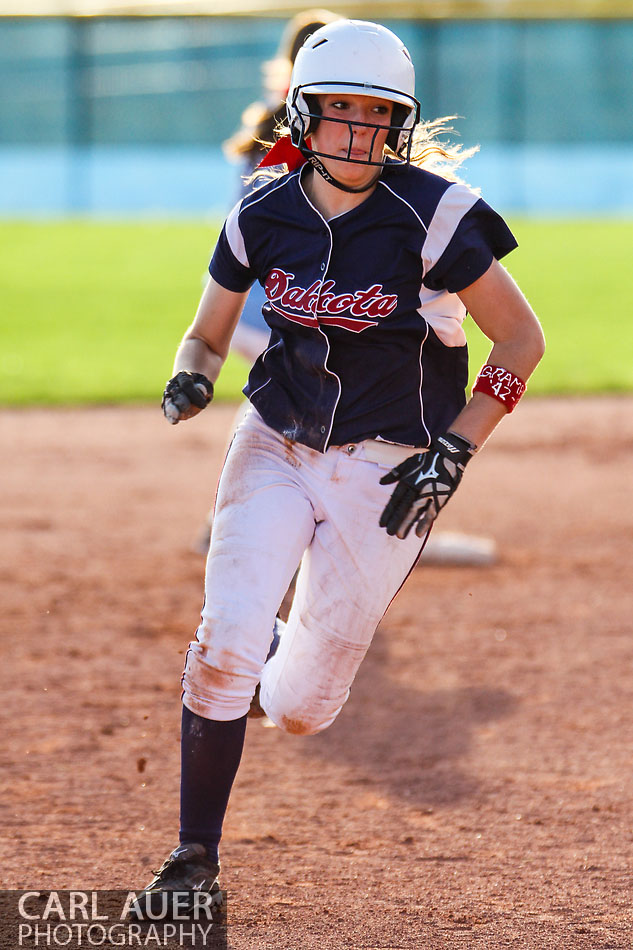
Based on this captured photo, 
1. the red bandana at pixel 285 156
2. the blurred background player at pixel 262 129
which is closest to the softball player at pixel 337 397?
the red bandana at pixel 285 156

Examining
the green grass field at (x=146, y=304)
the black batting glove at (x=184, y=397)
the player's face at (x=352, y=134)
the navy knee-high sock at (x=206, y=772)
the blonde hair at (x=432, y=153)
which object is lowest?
the green grass field at (x=146, y=304)

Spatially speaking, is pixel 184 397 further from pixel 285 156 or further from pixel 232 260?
pixel 285 156

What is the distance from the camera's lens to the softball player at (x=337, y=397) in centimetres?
287

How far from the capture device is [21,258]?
1928 cm

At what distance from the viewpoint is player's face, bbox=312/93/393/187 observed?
2.88 meters

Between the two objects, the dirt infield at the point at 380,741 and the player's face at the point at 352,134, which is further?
the dirt infield at the point at 380,741

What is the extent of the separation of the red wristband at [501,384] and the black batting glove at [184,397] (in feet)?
2.20

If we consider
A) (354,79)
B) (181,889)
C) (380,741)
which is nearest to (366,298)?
(354,79)

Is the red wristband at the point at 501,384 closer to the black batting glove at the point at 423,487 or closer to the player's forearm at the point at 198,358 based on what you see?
the black batting glove at the point at 423,487

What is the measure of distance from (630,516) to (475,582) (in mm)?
1625

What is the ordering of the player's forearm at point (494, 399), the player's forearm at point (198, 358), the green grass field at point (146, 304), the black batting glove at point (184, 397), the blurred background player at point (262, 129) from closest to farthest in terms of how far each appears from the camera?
the player's forearm at point (494, 399) → the black batting glove at point (184, 397) → the player's forearm at point (198, 358) → the blurred background player at point (262, 129) → the green grass field at point (146, 304)

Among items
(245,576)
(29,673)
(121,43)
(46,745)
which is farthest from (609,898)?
(121,43)

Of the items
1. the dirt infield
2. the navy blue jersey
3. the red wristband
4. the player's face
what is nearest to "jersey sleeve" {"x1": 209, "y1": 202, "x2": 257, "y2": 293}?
the navy blue jersey

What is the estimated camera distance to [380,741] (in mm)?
4195
